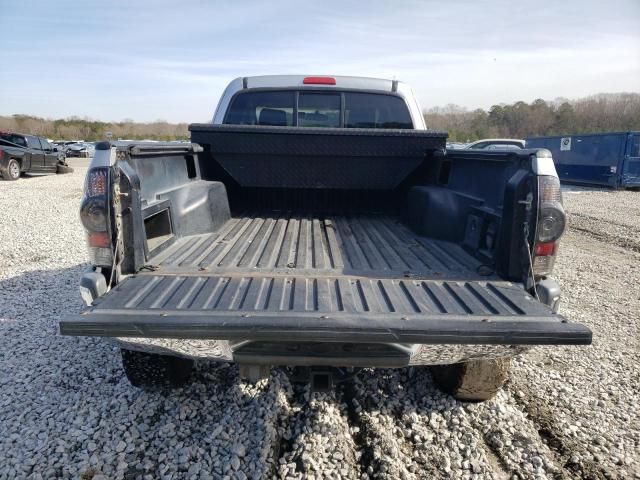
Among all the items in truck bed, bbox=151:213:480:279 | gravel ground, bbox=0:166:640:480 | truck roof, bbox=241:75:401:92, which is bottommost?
gravel ground, bbox=0:166:640:480

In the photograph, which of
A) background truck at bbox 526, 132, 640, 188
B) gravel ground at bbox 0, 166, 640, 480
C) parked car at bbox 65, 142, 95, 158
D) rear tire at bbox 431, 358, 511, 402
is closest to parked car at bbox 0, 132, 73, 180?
gravel ground at bbox 0, 166, 640, 480

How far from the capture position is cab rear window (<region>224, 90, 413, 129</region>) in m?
4.34

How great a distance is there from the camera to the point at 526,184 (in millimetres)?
2182

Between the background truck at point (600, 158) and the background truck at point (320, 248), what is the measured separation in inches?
629

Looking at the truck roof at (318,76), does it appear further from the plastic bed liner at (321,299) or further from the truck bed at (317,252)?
the plastic bed liner at (321,299)

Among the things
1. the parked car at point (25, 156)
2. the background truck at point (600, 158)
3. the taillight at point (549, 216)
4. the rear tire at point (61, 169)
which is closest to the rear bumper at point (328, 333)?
the taillight at point (549, 216)

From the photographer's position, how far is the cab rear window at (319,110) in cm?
434

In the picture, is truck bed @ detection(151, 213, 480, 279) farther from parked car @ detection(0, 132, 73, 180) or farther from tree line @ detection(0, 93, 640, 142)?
tree line @ detection(0, 93, 640, 142)

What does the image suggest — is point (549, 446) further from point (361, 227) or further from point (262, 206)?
point (262, 206)

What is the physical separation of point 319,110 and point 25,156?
17.5 meters

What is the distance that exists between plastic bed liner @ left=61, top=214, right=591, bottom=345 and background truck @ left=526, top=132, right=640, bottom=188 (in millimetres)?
17171

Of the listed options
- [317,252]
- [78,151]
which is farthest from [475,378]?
[78,151]

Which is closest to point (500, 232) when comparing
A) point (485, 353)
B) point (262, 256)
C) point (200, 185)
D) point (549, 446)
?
point (485, 353)

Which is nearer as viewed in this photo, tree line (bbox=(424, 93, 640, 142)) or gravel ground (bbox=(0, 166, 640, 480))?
gravel ground (bbox=(0, 166, 640, 480))
